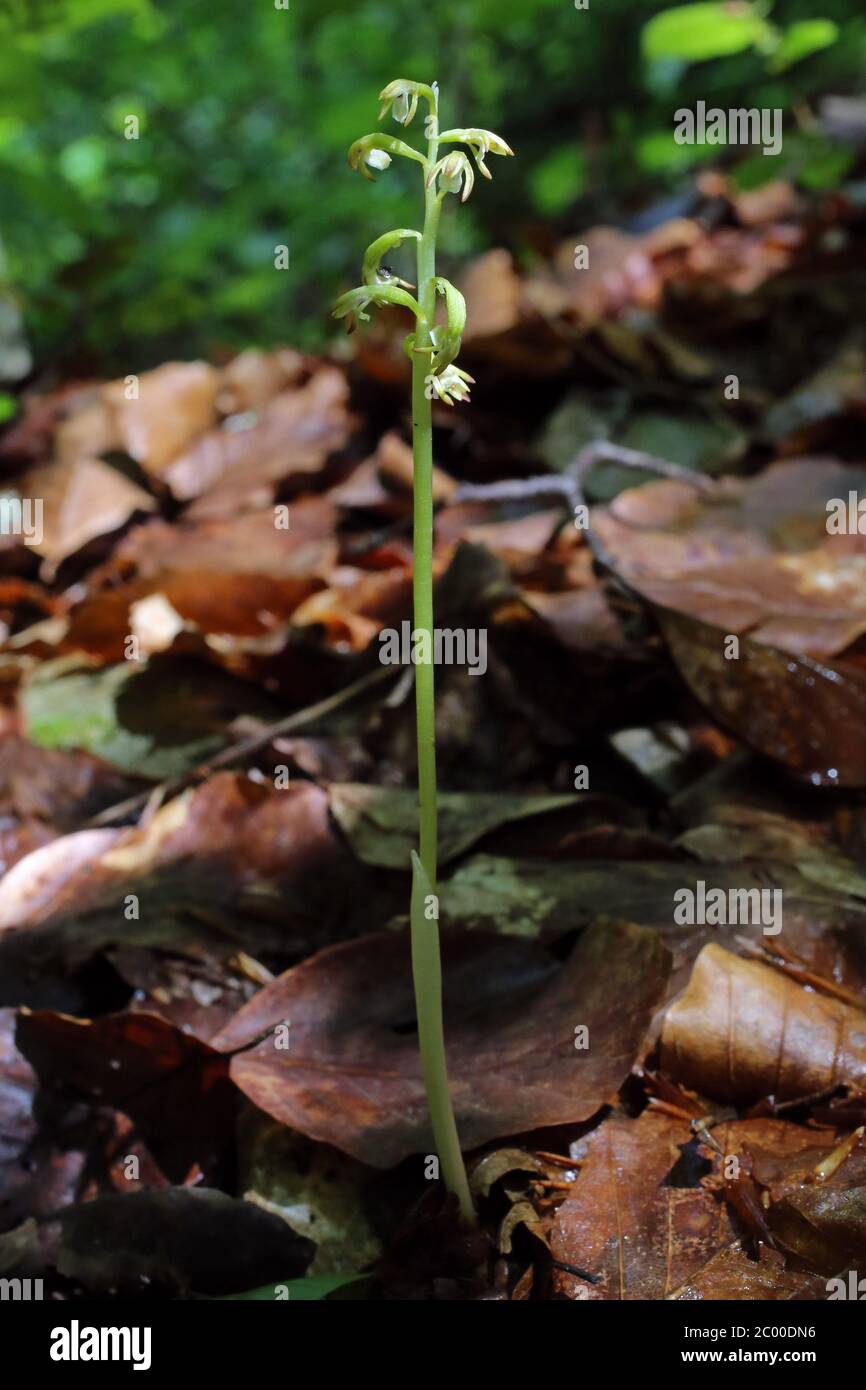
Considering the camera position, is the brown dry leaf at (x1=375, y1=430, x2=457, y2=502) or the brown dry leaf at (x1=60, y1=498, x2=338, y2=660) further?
the brown dry leaf at (x1=375, y1=430, x2=457, y2=502)

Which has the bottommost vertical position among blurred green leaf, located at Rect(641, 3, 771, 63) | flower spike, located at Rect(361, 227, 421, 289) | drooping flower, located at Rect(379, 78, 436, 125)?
flower spike, located at Rect(361, 227, 421, 289)

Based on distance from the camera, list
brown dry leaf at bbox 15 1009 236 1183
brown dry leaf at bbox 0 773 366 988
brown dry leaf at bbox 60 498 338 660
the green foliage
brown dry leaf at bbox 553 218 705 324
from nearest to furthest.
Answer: brown dry leaf at bbox 15 1009 236 1183 → brown dry leaf at bbox 0 773 366 988 → brown dry leaf at bbox 60 498 338 660 → brown dry leaf at bbox 553 218 705 324 → the green foliage

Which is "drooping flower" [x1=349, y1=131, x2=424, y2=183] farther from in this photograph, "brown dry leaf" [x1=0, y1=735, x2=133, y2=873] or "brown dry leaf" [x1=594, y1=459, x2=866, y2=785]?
"brown dry leaf" [x1=0, y1=735, x2=133, y2=873]

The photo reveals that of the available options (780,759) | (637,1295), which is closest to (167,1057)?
(637,1295)

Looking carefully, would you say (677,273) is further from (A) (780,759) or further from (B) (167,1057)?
(B) (167,1057)

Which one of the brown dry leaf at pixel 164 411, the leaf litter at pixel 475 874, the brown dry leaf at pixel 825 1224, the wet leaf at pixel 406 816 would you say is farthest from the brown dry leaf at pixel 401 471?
the brown dry leaf at pixel 825 1224

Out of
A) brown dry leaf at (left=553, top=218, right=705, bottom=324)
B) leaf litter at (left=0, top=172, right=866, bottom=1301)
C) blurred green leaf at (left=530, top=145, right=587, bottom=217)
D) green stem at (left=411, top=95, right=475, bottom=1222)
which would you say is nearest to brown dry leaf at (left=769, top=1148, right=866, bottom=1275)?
leaf litter at (left=0, top=172, right=866, bottom=1301)

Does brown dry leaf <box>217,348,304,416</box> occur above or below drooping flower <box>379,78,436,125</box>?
above

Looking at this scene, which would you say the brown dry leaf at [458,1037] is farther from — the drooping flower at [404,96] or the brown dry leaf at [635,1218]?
the drooping flower at [404,96]

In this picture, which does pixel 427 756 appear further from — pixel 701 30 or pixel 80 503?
pixel 701 30
